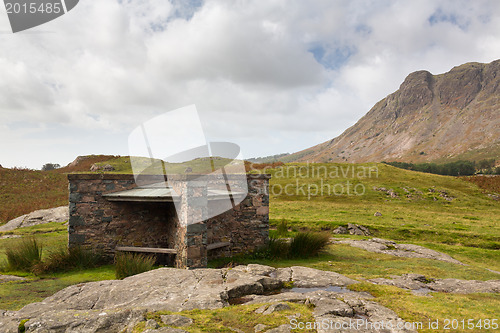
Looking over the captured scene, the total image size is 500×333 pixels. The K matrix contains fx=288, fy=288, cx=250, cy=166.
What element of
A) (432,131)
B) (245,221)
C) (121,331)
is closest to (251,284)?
(121,331)

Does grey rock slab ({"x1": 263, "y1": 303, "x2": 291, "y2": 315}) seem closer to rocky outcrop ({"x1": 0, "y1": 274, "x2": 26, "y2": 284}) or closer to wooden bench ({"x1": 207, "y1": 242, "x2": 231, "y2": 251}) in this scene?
wooden bench ({"x1": 207, "y1": 242, "x2": 231, "y2": 251})

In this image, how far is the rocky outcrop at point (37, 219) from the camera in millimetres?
20219

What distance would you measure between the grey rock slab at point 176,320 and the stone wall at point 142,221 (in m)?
5.09

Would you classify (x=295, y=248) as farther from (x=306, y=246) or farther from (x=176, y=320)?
(x=176, y=320)

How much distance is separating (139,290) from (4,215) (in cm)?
2616

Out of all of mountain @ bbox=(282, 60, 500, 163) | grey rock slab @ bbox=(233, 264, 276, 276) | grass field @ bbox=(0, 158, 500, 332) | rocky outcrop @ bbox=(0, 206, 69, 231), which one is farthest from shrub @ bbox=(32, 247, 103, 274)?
mountain @ bbox=(282, 60, 500, 163)

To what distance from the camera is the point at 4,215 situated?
24500 mm

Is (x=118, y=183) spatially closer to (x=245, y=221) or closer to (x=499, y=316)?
(x=245, y=221)

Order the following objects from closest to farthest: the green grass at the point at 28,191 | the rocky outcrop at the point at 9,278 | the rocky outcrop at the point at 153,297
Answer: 1. the rocky outcrop at the point at 153,297
2. the rocky outcrop at the point at 9,278
3. the green grass at the point at 28,191

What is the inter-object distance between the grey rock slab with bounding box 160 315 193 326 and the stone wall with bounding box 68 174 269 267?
5090mm

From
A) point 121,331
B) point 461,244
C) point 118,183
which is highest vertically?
point 118,183

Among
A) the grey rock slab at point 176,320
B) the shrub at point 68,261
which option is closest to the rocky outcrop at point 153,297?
the grey rock slab at point 176,320

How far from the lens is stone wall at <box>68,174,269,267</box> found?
10719mm

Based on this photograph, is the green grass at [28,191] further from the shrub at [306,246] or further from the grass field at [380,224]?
the shrub at [306,246]
